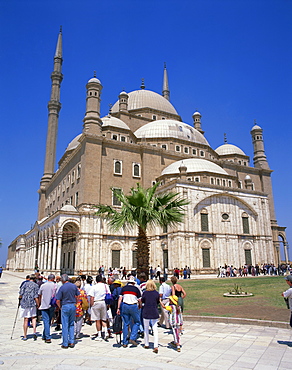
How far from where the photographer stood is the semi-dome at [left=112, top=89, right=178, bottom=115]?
47.7 metres

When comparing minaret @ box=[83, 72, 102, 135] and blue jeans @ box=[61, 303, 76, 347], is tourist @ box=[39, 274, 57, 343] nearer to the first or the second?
blue jeans @ box=[61, 303, 76, 347]

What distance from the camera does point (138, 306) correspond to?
677 cm

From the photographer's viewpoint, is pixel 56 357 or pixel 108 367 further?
pixel 56 357

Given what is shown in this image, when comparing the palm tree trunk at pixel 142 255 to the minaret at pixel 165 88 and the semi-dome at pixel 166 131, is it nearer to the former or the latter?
the semi-dome at pixel 166 131

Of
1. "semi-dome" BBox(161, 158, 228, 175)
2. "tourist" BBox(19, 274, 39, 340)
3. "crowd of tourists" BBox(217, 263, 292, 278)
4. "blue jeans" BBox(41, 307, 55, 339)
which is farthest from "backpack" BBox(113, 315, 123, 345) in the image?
"semi-dome" BBox(161, 158, 228, 175)

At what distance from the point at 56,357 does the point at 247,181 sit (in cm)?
3372

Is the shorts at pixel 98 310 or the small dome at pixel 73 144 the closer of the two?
A: the shorts at pixel 98 310

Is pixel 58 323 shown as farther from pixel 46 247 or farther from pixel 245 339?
pixel 46 247

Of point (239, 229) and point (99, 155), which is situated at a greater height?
point (99, 155)

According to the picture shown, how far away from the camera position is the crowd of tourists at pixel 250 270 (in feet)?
90.6

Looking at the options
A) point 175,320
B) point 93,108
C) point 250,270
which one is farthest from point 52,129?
point 175,320

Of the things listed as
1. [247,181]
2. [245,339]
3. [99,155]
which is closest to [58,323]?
[245,339]

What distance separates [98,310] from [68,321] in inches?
32.2

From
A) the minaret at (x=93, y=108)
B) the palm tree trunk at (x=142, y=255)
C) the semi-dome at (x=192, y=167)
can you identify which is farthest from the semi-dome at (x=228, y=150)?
the palm tree trunk at (x=142, y=255)
